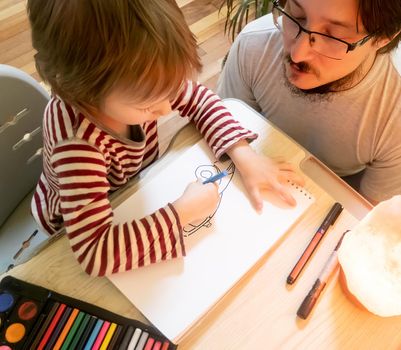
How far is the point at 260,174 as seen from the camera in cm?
68

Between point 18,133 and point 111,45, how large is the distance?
0.39 metres

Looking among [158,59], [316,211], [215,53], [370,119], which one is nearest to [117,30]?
[158,59]

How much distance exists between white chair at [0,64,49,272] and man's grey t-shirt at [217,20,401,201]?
458mm

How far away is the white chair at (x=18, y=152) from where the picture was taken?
72 centimetres

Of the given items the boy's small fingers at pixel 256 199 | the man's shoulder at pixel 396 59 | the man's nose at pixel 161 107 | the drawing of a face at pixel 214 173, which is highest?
the man's nose at pixel 161 107

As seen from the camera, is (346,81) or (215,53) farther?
(215,53)

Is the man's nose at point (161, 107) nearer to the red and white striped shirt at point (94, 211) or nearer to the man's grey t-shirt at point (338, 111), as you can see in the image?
the red and white striped shirt at point (94, 211)

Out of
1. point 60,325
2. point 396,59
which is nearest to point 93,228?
point 60,325

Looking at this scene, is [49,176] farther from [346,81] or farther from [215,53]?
[215,53]

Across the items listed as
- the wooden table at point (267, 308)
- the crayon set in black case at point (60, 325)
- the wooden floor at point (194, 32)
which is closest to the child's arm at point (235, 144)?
the wooden table at point (267, 308)

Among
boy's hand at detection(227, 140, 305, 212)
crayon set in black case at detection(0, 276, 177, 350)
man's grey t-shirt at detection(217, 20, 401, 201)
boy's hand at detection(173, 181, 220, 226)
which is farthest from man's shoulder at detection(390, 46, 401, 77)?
crayon set in black case at detection(0, 276, 177, 350)

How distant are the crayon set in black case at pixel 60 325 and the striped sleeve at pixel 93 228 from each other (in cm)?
6

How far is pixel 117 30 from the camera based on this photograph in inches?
18.6

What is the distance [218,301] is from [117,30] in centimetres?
39
